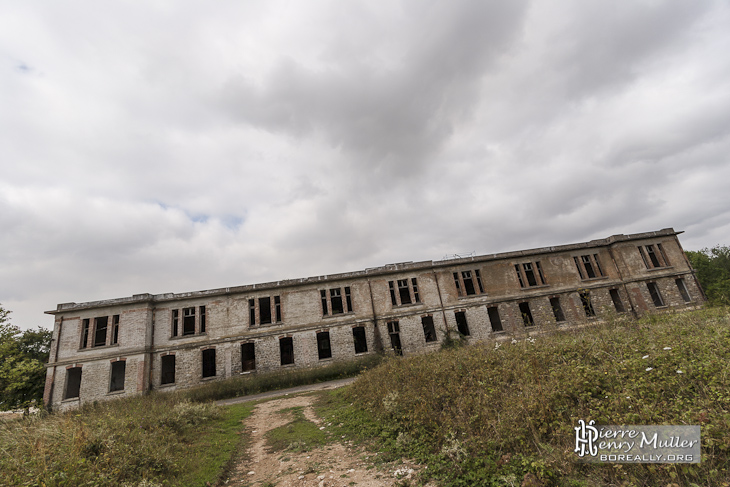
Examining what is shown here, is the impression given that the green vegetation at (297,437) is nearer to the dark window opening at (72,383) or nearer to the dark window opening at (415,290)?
the dark window opening at (415,290)

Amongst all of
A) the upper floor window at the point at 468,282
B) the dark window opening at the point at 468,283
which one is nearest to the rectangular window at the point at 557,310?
the upper floor window at the point at 468,282

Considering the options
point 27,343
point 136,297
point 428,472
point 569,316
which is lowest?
point 428,472

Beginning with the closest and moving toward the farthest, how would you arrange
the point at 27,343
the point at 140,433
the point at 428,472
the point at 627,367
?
the point at 428,472
the point at 627,367
the point at 140,433
the point at 27,343

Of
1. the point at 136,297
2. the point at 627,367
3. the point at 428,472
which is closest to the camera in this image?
the point at 428,472

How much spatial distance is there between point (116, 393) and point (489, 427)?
75.8ft

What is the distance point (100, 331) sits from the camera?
2062 cm

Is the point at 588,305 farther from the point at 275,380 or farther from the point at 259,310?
the point at 259,310

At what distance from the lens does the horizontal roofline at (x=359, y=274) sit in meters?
20.0

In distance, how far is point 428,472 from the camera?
4625 mm

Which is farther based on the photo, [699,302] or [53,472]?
[699,302]

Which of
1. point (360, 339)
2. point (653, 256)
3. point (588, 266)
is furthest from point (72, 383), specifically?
point (653, 256)

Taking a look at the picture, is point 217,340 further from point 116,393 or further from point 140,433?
point 140,433

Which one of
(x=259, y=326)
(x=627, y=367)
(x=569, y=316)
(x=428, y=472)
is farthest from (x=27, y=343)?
(x=569, y=316)

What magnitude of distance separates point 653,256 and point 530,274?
10.3m
